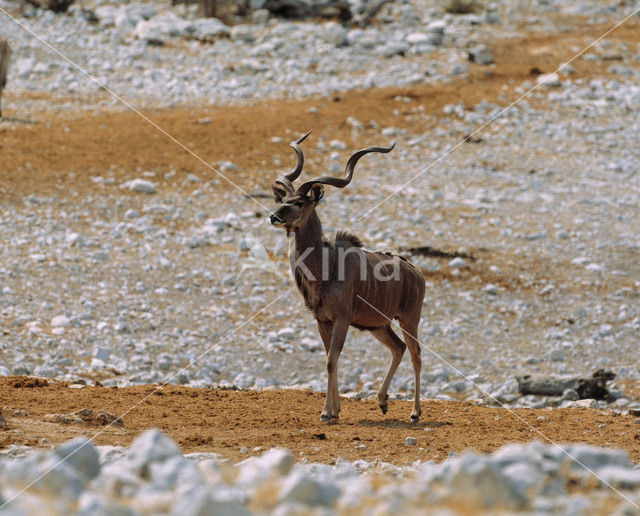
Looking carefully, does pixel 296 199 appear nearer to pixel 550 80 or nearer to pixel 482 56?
pixel 550 80

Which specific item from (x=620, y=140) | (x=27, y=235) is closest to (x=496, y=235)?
(x=620, y=140)

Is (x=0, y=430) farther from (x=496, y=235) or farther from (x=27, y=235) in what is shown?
(x=496, y=235)

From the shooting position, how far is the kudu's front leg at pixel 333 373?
35.9 ft

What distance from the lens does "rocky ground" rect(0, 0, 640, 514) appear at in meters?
14.0

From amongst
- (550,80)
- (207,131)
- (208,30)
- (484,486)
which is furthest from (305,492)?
(208,30)

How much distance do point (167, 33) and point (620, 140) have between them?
43.7 ft

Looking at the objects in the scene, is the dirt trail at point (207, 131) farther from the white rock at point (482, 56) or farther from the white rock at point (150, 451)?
the white rock at point (150, 451)

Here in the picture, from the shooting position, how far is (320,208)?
67.5 ft

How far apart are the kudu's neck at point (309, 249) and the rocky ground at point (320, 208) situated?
1.74 meters

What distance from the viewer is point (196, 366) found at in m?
14.3

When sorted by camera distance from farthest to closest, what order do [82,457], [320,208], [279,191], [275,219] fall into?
[320,208]
[279,191]
[275,219]
[82,457]

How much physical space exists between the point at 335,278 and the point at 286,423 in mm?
1683

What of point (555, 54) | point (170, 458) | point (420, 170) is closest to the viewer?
point (170, 458)

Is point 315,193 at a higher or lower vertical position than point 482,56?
higher
